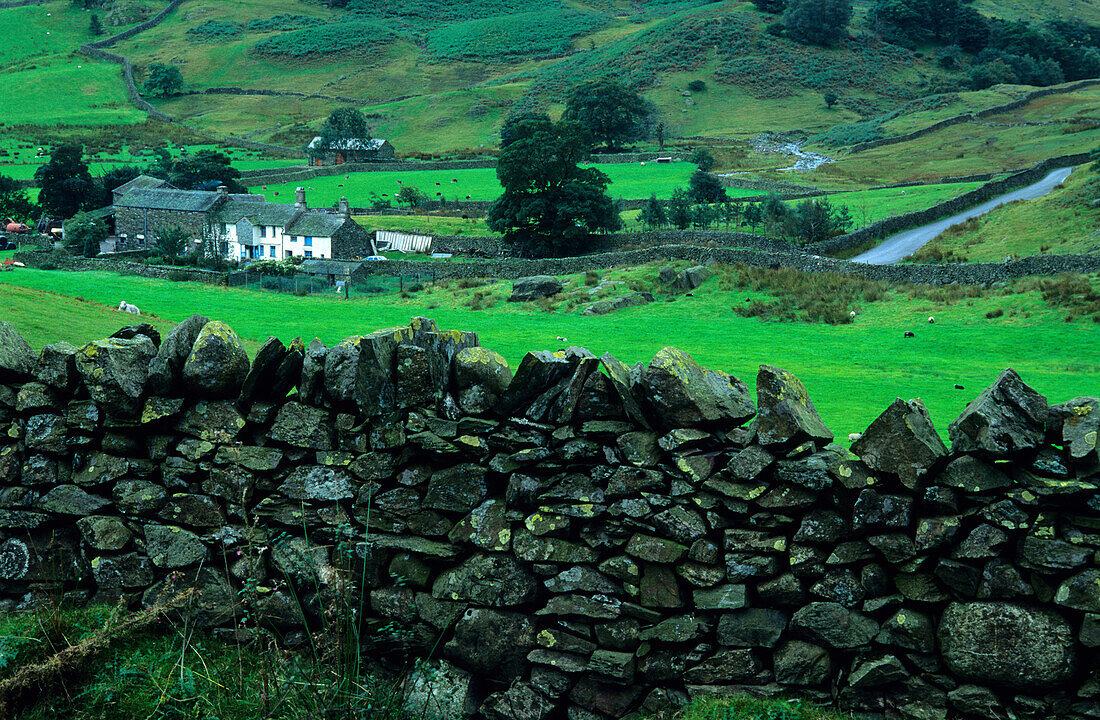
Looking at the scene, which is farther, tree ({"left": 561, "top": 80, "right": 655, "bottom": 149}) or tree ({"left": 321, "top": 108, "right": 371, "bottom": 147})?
tree ({"left": 321, "top": 108, "right": 371, "bottom": 147})

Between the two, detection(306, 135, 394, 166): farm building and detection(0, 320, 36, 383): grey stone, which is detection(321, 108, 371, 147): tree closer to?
detection(306, 135, 394, 166): farm building

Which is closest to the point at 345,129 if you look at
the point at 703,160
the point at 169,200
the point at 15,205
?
the point at 169,200

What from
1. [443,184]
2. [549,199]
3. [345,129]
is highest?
[345,129]

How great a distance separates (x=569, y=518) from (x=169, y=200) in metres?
77.2

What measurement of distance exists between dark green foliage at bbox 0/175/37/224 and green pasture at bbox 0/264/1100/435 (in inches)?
1721

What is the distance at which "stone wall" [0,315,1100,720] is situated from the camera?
19.3 feet

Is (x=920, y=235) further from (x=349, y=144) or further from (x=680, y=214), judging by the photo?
(x=349, y=144)

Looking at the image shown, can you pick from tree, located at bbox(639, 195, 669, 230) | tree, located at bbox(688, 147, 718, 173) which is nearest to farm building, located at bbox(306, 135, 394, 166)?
tree, located at bbox(688, 147, 718, 173)

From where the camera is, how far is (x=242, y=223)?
71.1 meters

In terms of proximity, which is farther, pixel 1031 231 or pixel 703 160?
pixel 703 160

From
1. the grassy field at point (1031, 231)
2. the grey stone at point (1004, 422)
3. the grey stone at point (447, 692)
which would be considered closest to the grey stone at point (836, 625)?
the grey stone at point (1004, 422)

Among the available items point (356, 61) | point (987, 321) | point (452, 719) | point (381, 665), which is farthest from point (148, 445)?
point (356, 61)

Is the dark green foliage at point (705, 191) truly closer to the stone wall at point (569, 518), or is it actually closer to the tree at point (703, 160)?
the tree at point (703, 160)

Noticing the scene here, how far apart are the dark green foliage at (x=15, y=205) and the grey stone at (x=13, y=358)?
84.9 metres
